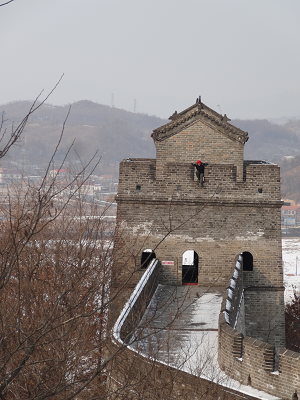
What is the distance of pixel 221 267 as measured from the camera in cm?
1814

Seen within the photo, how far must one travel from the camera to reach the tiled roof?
60.3ft

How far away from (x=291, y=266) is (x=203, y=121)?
5539cm

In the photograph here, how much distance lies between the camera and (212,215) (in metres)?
18.2

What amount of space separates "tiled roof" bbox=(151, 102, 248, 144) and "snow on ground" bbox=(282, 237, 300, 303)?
23736 millimetres

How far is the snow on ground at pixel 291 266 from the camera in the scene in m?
52.4

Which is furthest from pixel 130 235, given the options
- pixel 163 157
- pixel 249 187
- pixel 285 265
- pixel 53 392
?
pixel 285 265

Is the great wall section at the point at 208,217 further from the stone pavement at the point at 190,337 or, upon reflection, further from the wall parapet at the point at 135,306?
the stone pavement at the point at 190,337

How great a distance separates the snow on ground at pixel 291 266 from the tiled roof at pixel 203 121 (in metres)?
23.7

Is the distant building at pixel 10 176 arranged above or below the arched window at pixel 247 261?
above

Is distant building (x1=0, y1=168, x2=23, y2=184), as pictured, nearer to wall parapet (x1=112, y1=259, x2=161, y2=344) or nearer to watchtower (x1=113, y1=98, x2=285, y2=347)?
watchtower (x1=113, y1=98, x2=285, y2=347)

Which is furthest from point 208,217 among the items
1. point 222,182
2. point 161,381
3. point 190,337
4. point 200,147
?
point 161,381

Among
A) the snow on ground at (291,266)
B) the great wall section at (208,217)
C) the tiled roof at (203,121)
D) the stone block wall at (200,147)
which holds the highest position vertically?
the tiled roof at (203,121)

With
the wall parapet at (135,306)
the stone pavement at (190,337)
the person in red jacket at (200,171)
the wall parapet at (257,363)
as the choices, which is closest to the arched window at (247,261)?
the stone pavement at (190,337)

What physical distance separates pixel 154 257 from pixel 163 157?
3.66 meters
